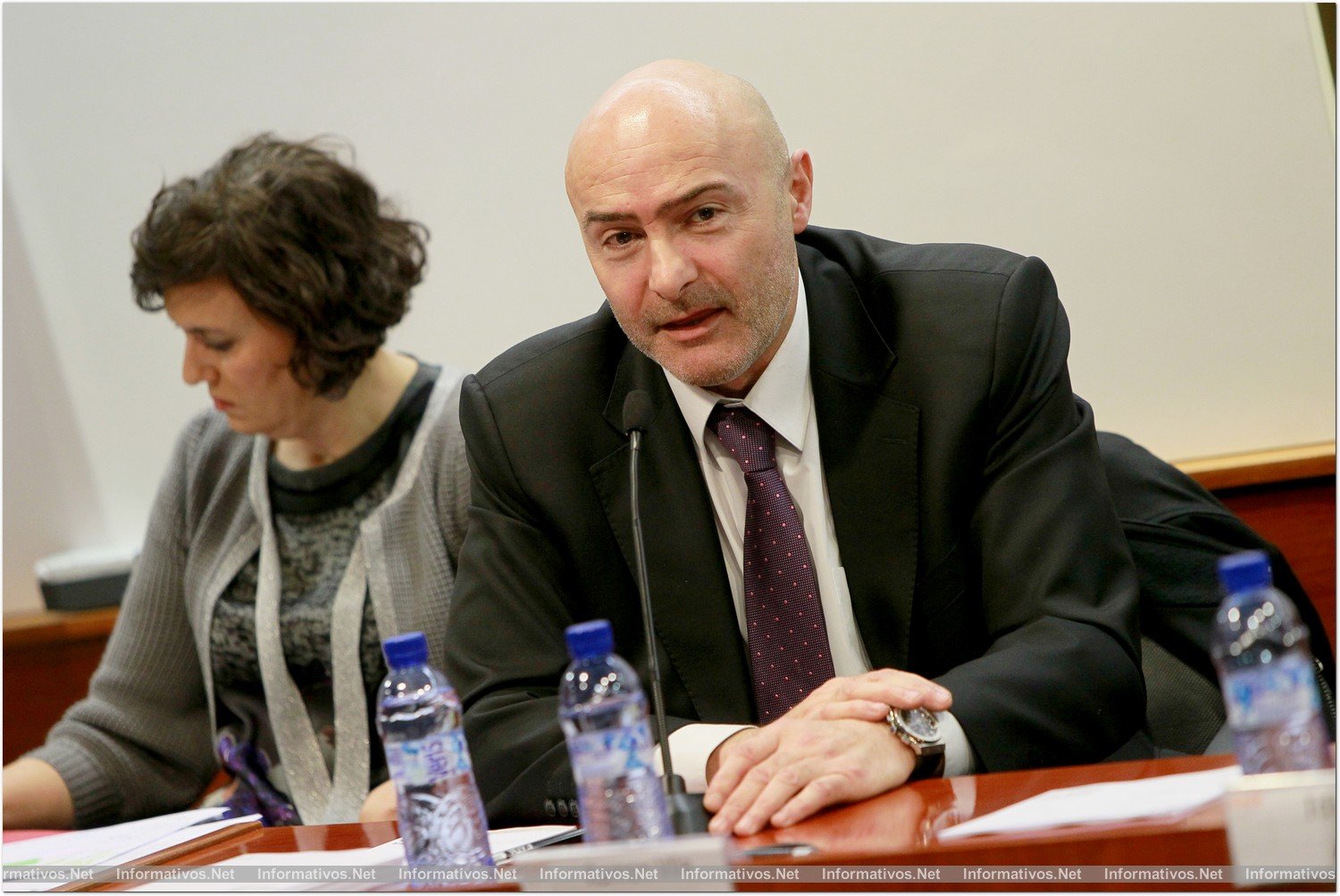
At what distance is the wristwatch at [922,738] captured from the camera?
1196mm

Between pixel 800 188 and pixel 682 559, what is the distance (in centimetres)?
52

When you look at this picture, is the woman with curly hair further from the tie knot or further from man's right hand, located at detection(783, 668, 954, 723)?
man's right hand, located at detection(783, 668, 954, 723)

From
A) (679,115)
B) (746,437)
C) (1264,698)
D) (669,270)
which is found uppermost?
(679,115)

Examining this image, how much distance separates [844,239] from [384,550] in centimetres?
92

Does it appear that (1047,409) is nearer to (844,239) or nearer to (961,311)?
(961,311)

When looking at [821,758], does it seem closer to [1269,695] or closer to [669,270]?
[1269,695]

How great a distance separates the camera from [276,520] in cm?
227

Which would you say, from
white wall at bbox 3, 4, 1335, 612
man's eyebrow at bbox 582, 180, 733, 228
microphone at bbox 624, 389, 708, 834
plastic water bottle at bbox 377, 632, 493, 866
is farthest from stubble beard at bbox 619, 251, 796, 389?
white wall at bbox 3, 4, 1335, 612

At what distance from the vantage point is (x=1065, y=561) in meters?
1.44

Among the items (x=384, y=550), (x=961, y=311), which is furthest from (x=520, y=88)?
(x=961, y=311)

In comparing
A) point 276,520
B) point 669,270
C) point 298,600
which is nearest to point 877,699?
point 669,270

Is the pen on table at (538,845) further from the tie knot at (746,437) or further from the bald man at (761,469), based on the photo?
the tie knot at (746,437)

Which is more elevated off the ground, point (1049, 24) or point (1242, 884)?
point (1049, 24)

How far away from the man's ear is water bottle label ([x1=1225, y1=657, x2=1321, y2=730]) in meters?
0.92
